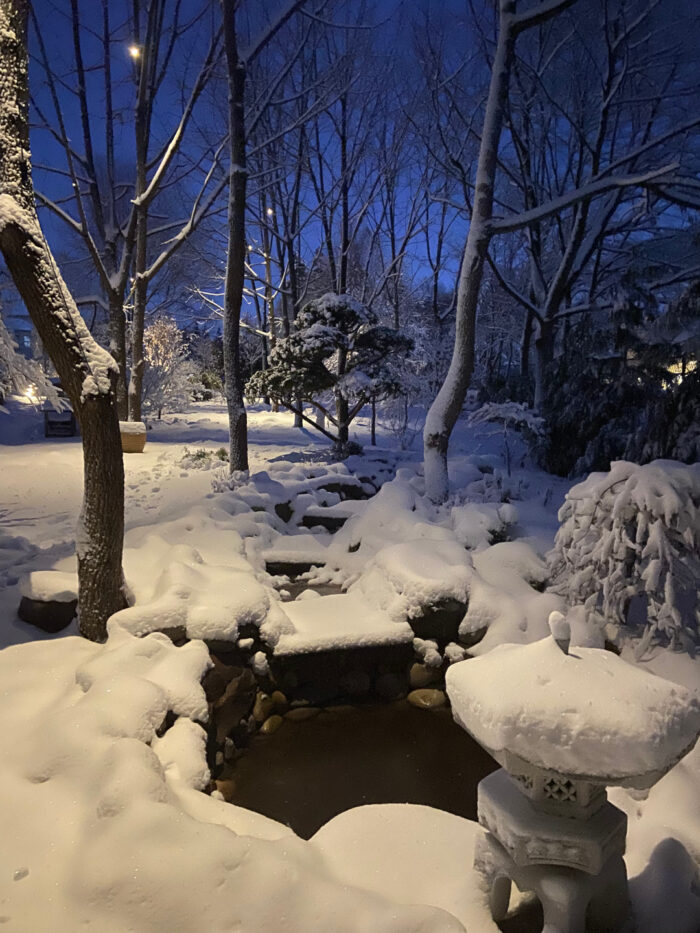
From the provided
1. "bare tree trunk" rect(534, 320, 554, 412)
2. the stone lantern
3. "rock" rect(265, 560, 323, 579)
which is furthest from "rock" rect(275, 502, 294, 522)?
"bare tree trunk" rect(534, 320, 554, 412)

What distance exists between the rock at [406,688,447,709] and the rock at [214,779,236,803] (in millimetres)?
1475

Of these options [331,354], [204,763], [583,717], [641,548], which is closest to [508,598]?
[641,548]

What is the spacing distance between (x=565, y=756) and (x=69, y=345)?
337cm

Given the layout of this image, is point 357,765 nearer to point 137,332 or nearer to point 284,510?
point 284,510

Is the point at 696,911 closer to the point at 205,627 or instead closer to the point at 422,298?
the point at 205,627

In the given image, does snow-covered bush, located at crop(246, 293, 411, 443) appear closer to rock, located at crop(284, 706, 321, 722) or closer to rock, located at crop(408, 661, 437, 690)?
rock, located at crop(408, 661, 437, 690)

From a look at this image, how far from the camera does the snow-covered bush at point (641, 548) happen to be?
361 centimetres

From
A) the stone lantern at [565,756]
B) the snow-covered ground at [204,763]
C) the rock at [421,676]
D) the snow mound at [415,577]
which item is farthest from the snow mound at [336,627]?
the stone lantern at [565,756]

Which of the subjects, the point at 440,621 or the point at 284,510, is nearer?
the point at 440,621

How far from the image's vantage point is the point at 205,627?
12.4ft

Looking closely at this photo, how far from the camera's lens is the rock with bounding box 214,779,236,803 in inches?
124

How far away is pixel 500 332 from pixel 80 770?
1896 centimetres

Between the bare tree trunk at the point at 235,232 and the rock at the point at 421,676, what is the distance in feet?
13.5

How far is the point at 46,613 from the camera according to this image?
12.6 feet
